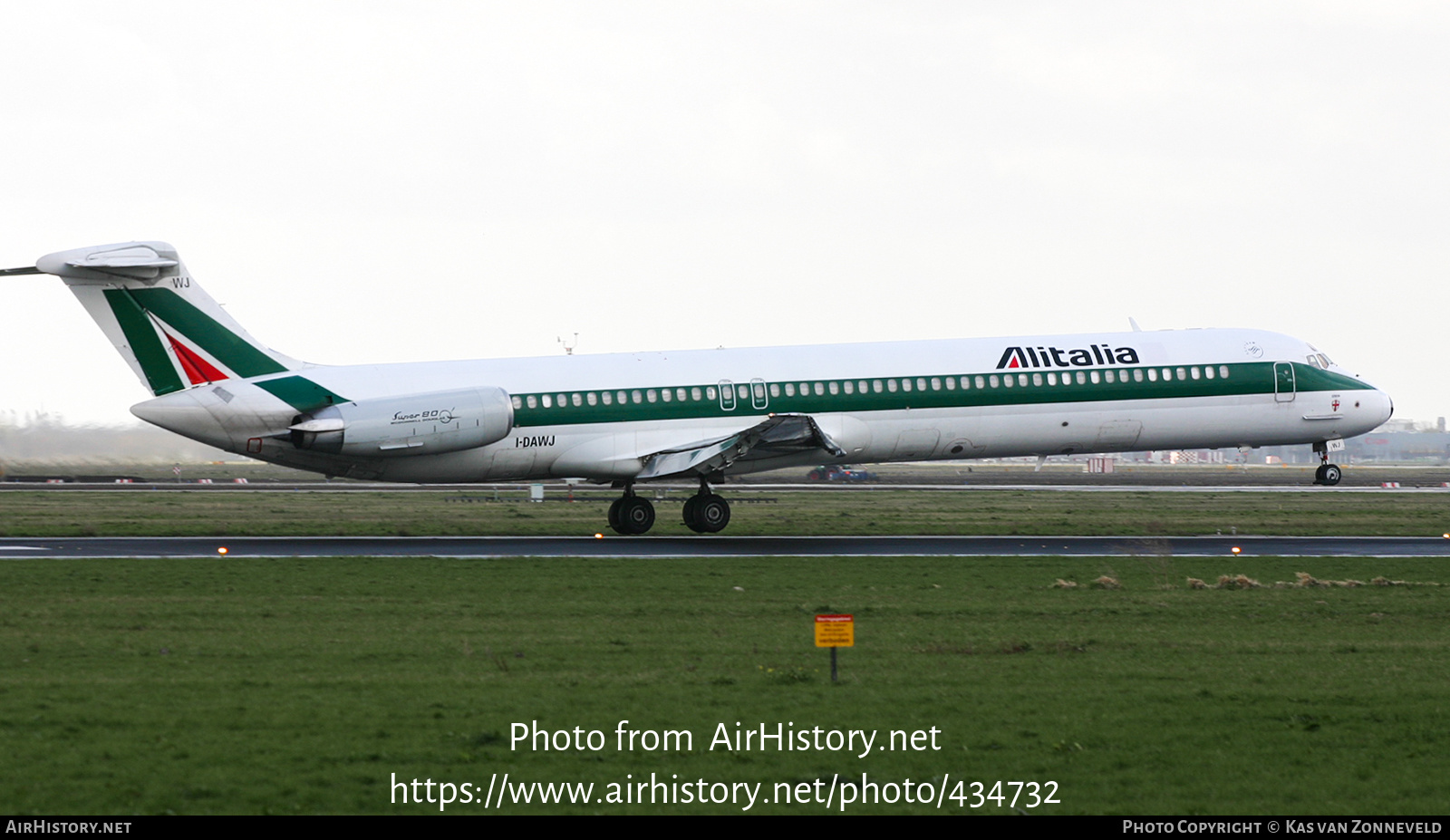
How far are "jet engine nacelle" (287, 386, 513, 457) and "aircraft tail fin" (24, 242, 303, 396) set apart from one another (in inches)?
79.8

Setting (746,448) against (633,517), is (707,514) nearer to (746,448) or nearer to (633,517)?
(633,517)

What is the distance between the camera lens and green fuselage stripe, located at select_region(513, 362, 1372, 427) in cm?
3159

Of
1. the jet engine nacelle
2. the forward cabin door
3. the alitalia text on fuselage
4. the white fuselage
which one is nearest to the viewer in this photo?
the jet engine nacelle

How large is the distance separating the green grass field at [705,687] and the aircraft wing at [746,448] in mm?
7867

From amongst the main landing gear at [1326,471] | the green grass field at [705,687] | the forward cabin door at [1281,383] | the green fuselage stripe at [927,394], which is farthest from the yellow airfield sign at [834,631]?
the main landing gear at [1326,471]

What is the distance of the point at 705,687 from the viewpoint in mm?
13586

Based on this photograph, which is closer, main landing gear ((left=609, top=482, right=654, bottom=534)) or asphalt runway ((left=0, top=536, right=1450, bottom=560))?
asphalt runway ((left=0, top=536, right=1450, bottom=560))

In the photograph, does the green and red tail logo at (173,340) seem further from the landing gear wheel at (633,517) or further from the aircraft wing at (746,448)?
the aircraft wing at (746,448)

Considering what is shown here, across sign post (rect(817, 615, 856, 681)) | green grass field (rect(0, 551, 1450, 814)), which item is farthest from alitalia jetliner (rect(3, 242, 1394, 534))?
sign post (rect(817, 615, 856, 681))

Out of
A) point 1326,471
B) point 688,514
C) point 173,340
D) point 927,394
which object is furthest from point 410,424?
point 1326,471

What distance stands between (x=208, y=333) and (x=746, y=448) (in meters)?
11.7

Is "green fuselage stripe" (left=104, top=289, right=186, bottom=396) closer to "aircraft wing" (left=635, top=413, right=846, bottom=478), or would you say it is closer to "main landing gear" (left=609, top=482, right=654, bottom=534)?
"main landing gear" (left=609, top=482, right=654, bottom=534)
